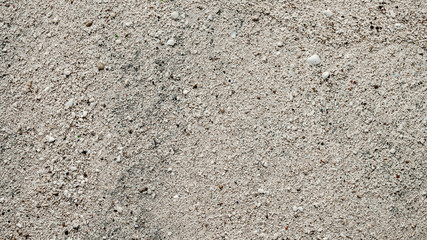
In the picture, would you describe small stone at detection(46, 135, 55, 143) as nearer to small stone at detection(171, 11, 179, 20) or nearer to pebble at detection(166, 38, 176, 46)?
pebble at detection(166, 38, 176, 46)

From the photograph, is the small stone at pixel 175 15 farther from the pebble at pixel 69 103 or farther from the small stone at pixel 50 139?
the small stone at pixel 50 139

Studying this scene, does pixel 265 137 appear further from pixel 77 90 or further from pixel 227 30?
pixel 77 90

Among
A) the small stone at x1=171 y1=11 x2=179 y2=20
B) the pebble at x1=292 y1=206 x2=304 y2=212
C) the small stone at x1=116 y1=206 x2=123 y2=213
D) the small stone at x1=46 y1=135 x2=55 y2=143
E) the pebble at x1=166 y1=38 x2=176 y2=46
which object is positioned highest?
the small stone at x1=171 y1=11 x2=179 y2=20

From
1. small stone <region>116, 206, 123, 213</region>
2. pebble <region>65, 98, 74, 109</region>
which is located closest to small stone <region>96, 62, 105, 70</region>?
pebble <region>65, 98, 74, 109</region>

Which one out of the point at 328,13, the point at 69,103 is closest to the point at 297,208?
the point at 328,13

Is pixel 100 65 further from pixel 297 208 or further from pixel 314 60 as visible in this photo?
pixel 297 208

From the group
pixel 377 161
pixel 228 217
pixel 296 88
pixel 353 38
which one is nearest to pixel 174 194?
pixel 228 217

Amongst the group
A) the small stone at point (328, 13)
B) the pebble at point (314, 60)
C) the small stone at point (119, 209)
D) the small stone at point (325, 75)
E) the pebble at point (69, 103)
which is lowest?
the small stone at point (119, 209)

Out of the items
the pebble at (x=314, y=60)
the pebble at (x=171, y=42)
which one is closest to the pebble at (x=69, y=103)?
the pebble at (x=171, y=42)
